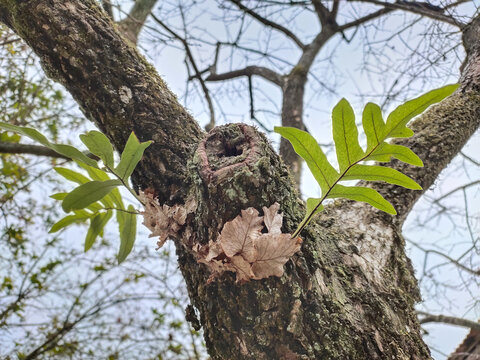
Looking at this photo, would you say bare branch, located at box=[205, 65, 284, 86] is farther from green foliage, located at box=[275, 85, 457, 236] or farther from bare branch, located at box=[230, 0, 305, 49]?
green foliage, located at box=[275, 85, 457, 236]

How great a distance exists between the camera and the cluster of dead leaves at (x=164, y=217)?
821 mm

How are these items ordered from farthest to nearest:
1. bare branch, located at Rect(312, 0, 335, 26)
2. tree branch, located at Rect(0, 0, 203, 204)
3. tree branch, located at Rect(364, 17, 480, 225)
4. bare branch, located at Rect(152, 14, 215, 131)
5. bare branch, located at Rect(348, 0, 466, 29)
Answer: bare branch, located at Rect(312, 0, 335, 26) < bare branch, located at Rect(152, 14, 215, 131) < bare branch, located at Rect(348, 0, 466, 29) < tree branch, located at Rect(364, 17, 480, 225) < tree branch, located at Rect(0, 0, 203, 204)

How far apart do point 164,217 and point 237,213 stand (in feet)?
0.67

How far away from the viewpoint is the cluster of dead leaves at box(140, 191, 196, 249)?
2.69 ft

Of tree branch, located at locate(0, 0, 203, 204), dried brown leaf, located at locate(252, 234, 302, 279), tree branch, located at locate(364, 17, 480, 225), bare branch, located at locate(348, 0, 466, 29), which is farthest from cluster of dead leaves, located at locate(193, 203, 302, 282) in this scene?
bare branch, located at locate(348, 0, 466, 29)

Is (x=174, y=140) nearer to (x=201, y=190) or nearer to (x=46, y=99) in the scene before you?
(x=201, y=190)

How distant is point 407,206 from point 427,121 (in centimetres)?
35

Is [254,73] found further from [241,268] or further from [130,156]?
[241,268]

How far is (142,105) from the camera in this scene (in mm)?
960

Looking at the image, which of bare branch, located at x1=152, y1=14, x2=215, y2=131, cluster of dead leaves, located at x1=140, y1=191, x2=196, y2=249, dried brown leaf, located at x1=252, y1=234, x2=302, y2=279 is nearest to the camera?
dried brown leaf, located at x1=252, y1=234, x2=302, y2=279

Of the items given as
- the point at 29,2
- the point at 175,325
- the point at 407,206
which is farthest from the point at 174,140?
the point at 175,325

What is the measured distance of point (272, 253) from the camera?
674 millimetres

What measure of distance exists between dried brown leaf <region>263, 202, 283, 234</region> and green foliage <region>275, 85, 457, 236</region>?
0.17ft

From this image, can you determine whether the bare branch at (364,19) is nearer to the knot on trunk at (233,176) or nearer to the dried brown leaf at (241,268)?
the knot on trunk at (233,176)
